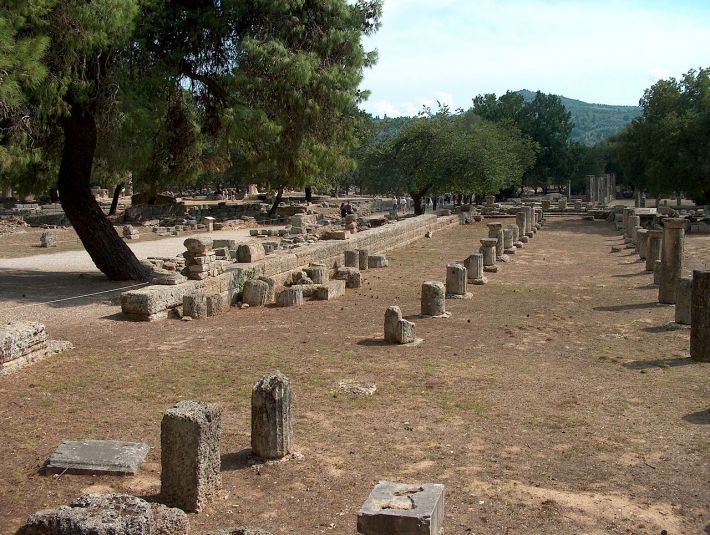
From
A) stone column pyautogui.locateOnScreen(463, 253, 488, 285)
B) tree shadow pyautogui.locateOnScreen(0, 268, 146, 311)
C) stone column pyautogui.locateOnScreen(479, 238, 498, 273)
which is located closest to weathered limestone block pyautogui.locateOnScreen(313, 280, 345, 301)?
stone column pyautogui.locateOnScreen(463, 253, 488, 285)

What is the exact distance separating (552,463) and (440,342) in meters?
5.17

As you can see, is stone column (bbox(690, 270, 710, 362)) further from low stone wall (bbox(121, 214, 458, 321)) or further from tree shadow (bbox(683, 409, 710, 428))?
low stone wall (bbox(121, 214, 458, 321))

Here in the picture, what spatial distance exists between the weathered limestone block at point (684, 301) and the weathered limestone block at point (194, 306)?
8.57m

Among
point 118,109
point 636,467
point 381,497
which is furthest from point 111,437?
point 118,109

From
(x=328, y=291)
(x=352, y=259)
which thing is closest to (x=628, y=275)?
(x=352, y=259)

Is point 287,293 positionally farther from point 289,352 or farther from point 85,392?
point 85,392

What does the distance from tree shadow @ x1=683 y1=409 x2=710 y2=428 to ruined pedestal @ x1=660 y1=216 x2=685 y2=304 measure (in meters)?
7.49

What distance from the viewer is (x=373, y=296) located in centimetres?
1658

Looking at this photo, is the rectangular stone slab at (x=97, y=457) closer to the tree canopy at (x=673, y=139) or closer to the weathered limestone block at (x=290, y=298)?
the weathered limestone block at (x=290, y=298)

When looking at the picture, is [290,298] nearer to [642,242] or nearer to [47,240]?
[642,242]

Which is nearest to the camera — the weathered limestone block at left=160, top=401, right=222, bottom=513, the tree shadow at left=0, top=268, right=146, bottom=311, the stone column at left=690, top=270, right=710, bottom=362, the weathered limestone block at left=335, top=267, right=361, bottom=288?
the weathered limestone block at left=160, top=401, right=222, bottom=513

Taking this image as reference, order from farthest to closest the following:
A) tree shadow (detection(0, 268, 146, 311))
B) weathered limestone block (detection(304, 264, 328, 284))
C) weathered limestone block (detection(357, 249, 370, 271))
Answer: weathered limestone block (detection(357, 249, 370, 271)) → weathered limestone block (detection(304, 264, 328, 284)) → tree shadow (detection(0, 268, 146, 311))

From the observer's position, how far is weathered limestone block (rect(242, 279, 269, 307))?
1531 centimetres

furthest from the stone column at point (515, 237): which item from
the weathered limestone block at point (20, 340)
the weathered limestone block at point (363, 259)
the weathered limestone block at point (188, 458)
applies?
the weathered limestone block at point (188, 458)
